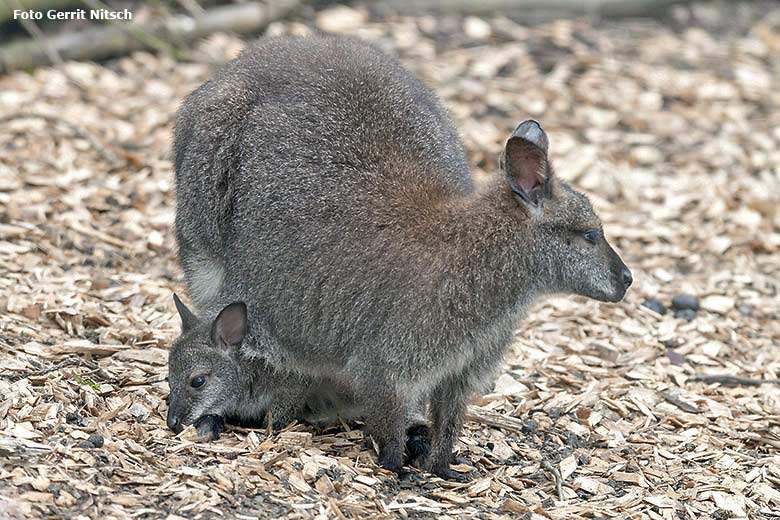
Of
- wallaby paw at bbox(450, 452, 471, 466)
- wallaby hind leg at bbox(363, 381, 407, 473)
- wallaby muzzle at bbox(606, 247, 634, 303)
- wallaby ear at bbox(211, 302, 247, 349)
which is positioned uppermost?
wallaby muzzle at bbox(606, 247, 634, 303)

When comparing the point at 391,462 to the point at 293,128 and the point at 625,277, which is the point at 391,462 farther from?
the point at 293,128

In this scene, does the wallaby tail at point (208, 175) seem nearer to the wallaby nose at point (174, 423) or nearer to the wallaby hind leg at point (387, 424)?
the wallaby nose at point (174, 423)

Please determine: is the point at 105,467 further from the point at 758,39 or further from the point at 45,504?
the point at 758,39

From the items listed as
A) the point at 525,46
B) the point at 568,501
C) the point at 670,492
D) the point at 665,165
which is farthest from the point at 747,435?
the point at 525,46

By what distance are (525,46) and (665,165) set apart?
7.51ft

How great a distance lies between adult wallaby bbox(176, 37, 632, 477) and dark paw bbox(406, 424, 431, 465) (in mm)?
230

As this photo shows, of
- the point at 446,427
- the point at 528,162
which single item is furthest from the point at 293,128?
the point at 446,427

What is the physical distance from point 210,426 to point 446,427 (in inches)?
46.9

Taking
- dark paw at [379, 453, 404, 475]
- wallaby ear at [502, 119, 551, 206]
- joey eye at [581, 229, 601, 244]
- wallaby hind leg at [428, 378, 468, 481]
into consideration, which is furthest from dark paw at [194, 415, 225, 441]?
joey eye at [581, 229, 601, 244]

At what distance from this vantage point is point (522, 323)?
23.6 ft

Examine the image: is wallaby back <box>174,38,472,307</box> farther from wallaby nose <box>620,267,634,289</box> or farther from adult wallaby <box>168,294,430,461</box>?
wallaby nose <box>620,267,634,289</box>

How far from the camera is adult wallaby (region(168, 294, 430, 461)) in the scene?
20.1ft

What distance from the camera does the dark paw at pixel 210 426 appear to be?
238 inches

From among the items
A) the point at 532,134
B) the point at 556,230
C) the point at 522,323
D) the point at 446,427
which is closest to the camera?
the point at 532,134
